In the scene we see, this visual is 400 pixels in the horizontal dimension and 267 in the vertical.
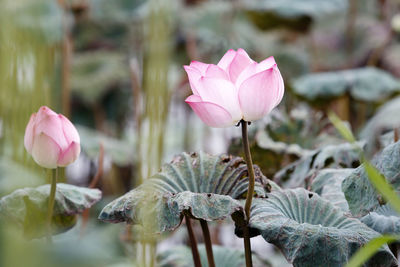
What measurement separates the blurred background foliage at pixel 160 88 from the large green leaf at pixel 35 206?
A: 0.02 metres

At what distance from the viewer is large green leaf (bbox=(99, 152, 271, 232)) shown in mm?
333

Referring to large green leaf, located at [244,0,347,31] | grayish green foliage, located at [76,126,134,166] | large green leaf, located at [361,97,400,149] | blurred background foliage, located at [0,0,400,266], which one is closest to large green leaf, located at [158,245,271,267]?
blurred background foliage, located at [0,0,400,266]

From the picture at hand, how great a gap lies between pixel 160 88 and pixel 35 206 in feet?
0.52

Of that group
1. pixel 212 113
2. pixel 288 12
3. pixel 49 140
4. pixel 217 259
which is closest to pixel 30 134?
pixel 49 140

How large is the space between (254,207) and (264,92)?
0.08 m

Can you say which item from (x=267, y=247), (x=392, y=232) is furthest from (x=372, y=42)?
(x=392, y=232)

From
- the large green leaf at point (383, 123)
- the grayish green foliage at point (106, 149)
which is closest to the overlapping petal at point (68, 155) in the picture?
the large green leaf at point (383, 123)

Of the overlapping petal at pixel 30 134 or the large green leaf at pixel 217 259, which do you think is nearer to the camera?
the overlapping petal at pixel 30 134

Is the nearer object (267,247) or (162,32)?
(162,32)

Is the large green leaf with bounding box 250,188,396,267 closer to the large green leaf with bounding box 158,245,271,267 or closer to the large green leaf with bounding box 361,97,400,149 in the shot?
the large green leaf with bounding box 158,245,271,267

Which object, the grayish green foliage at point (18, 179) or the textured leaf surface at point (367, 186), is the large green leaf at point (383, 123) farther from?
the grayish green foliage at point (18, 179)

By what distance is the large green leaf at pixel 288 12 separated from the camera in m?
1.45

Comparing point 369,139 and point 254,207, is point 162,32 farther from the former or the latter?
point 369,139

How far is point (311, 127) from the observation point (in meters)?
0.82
